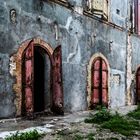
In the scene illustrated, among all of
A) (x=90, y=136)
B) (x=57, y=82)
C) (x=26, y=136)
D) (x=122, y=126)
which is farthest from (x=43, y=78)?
(x=26, y=136)

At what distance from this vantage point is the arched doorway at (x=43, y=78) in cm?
855

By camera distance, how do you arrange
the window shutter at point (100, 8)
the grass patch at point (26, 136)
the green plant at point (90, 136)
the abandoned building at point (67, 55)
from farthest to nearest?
the window shutter at point (100, 8)
the abandoned building at point (67, 55)
the green plant at point (90, 136)
the grass patch at point (26, 136)

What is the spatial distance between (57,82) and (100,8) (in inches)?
160

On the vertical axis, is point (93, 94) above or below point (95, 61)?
below

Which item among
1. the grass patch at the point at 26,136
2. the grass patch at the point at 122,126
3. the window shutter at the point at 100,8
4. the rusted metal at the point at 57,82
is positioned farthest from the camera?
the window shutter at the point at 100,8

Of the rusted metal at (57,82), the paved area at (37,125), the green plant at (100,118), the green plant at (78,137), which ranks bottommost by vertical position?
the green plant at (78,137)

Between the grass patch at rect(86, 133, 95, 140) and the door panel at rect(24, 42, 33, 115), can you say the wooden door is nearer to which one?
the door panel at rect(24, 42, 33, 115)

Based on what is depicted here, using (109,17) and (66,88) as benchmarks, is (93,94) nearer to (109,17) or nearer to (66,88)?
(66,88)

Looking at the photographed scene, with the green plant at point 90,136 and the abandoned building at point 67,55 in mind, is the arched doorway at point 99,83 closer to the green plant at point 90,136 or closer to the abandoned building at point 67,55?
the abandoned building at point 67,55

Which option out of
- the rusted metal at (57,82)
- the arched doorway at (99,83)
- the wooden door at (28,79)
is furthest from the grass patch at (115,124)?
the arched doorway at (99,83)

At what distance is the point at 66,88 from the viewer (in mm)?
10562

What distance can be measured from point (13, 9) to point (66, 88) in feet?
10.3

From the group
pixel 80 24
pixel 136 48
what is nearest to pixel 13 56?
pixel 80 24

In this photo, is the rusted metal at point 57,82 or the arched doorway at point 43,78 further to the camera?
the rusted metal at point 57,82
